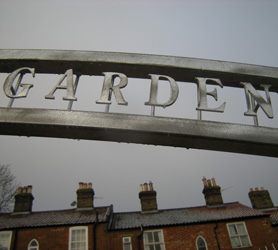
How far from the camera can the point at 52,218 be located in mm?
Answer: 17672

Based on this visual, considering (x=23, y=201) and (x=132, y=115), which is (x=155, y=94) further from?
(x=23, y=201)

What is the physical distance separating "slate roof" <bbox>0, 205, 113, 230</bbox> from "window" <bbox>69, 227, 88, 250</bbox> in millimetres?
462

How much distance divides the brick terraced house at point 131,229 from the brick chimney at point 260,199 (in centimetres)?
117

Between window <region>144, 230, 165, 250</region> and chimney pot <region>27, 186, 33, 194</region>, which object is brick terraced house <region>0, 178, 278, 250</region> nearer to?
window <region>144, 230, 165, 250</region>

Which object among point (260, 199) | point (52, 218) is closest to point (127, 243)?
point (52, 218)

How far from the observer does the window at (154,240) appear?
1639 cm

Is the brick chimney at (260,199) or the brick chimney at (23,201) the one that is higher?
the brick chimney at (23,201)

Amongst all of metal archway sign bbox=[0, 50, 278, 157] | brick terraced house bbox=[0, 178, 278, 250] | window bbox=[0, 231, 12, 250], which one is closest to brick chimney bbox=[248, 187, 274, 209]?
brick terraced house bbox=[0, 178, 278, 250]

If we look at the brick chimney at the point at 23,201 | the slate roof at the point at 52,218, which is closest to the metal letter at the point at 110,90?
the slate roof at the point at 52,218

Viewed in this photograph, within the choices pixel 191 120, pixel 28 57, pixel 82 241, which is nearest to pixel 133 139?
pixel 191 120

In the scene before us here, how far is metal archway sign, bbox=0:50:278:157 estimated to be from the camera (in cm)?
208

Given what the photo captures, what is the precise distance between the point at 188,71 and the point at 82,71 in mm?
1199

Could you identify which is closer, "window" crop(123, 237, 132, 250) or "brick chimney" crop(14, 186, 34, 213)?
"window" crop(123, 237, 132, 250)

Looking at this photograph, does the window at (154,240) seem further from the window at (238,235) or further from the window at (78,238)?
the window at (238,235)
